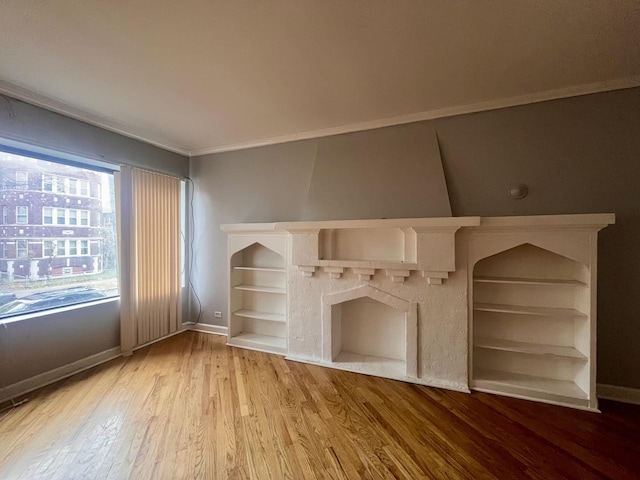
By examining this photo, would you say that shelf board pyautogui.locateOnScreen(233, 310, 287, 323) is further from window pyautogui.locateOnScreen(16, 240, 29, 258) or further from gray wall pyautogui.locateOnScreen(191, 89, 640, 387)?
window pyautogui.locateOnScreen(16, 240, 29, 258)

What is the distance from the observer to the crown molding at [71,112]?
7.40 ft

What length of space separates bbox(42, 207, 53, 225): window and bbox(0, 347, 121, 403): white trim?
1.50 meters

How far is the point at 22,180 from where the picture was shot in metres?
2.48

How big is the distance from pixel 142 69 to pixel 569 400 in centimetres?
444

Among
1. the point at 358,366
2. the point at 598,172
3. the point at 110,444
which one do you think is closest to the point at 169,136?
the point at 110,444

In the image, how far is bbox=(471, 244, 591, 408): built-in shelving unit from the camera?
2.25 metres

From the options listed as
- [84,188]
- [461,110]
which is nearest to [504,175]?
[461,110]

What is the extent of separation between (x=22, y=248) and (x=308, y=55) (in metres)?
3.19

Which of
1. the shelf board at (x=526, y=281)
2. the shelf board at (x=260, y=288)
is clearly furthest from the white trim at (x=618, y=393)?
the shelf board at (x=260, y=288)

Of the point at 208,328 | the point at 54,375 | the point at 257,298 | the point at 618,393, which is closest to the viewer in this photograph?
the point at 618,393

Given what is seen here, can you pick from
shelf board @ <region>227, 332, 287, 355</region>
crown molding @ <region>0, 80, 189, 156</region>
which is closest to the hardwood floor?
shelf board @ <region>227, 332, 287, 355</region>

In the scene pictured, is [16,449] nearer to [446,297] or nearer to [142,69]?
[142,69]

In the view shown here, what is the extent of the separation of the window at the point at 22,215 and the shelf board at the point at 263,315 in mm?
2303

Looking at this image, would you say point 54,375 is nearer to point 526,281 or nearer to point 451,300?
point 451,300
